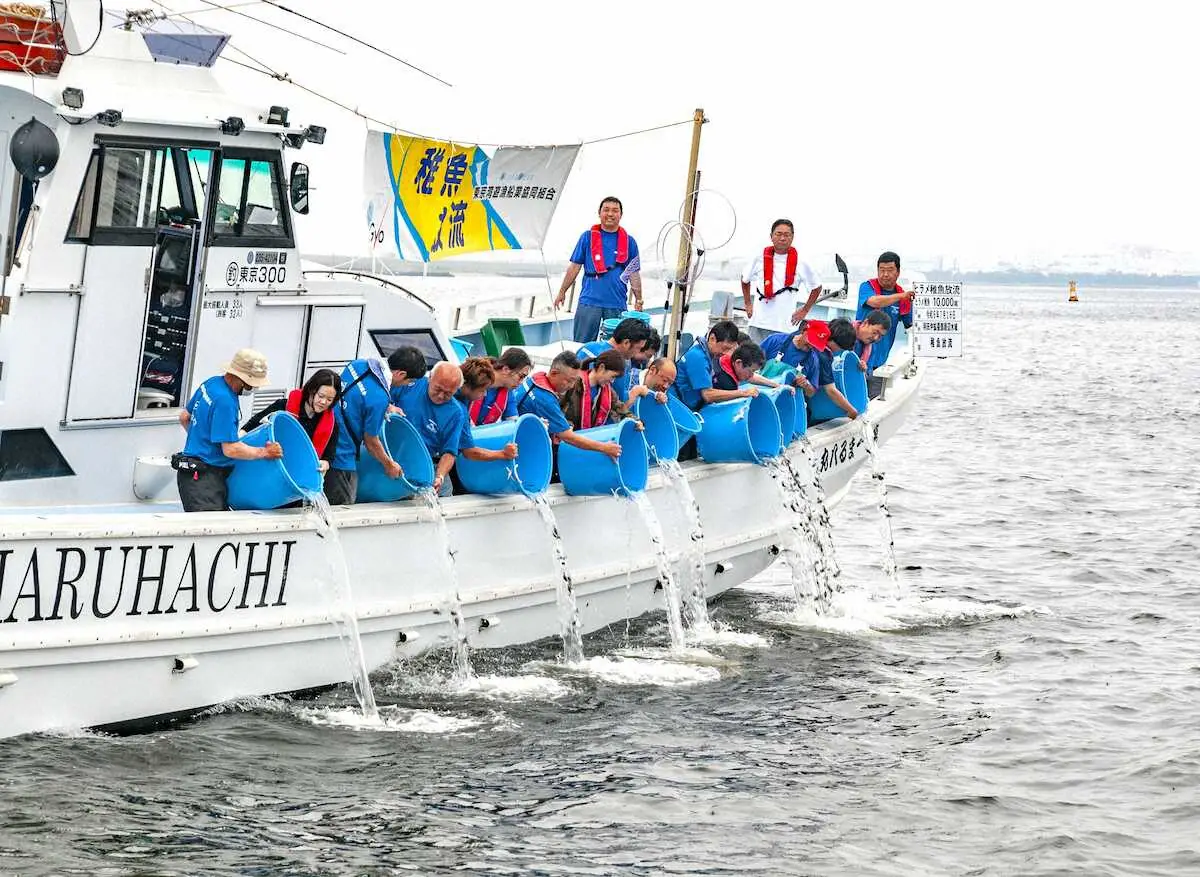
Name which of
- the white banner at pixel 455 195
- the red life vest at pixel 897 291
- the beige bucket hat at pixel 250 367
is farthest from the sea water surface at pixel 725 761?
the white banner at pixel 455 195

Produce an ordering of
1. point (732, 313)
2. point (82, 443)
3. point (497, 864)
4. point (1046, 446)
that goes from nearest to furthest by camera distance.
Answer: point (497, 864), point (82, 443), point (732, 313), point (1046, 446)

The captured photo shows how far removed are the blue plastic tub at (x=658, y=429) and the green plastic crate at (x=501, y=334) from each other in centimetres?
588

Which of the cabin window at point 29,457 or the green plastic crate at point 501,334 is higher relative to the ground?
the green plastic crate at point 501,334

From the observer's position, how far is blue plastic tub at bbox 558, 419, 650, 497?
11.1 metres

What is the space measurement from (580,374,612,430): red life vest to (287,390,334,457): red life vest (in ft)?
8.54

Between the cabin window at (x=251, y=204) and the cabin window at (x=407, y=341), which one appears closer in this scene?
the cabin window at (x=251, y=204)

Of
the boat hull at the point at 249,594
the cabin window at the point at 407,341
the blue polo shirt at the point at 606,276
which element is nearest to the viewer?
the boat hull at the point at 249,594

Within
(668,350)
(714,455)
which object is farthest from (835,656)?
(668,350)

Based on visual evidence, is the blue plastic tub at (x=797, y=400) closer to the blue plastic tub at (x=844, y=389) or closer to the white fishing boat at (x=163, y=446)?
the blue plastic tub at (x=844, y=389)

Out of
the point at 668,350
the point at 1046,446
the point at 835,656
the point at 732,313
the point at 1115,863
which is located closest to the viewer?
the point at 1115,863

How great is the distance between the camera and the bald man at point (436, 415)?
10.1 m

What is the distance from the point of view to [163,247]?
10086mm

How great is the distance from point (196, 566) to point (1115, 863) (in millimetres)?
5109

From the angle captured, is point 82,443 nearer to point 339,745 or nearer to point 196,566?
point 196,566
